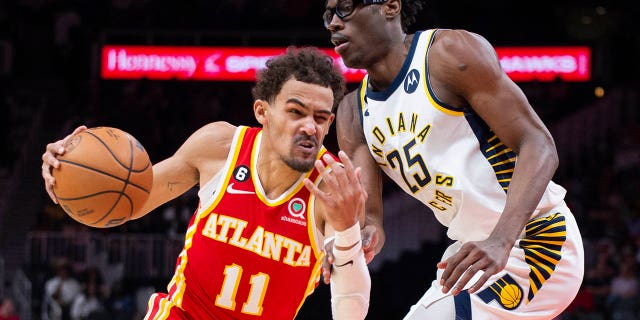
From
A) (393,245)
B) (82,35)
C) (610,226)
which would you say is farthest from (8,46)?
(610,226)

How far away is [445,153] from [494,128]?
0.26 meters

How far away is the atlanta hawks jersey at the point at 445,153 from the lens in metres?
3.80

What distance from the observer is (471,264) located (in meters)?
3.26

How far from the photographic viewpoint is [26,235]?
46.1 feet

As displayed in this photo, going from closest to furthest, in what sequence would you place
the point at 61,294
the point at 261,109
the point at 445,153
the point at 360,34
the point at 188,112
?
the point at 445,153 < the point at 360,34 < the point at 261,109 < the point at 61,294 < the point at 188,112

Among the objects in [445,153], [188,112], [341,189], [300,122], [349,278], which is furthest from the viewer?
[188,112]

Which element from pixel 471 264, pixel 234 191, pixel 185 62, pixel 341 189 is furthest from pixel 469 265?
pixel 185 62

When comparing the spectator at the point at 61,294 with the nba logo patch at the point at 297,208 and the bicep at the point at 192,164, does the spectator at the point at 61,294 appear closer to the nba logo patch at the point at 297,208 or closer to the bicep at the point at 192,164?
the bicep at the point at 192,164

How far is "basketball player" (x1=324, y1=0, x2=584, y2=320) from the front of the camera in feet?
12.0

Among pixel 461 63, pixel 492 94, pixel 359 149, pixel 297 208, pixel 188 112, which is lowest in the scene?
pixel 297 208

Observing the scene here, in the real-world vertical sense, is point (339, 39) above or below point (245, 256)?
above

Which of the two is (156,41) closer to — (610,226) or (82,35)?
(82,35)

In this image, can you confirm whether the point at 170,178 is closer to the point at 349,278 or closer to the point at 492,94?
the point at 349,278

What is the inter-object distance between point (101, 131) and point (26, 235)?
10.7 metres
